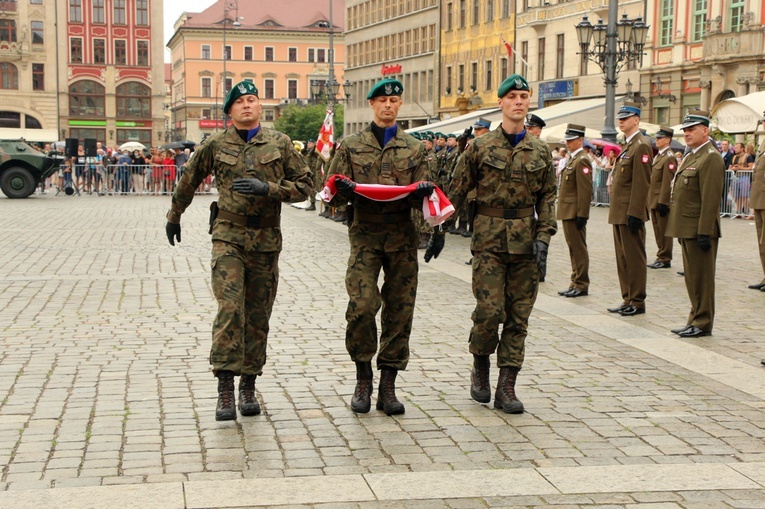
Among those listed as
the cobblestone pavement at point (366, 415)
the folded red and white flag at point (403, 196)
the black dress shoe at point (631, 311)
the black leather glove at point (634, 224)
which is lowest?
the cobblestone pavement at point (366, 415)

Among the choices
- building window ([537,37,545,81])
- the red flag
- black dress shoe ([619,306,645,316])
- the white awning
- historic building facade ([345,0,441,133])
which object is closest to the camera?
black dress shoe ([619,306,645,316])

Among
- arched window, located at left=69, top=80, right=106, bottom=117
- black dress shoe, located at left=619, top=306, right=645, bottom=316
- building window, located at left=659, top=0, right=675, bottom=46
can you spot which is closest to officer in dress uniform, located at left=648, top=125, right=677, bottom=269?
black dress shoe, located at left=619, top=306, right=645, bottom=316

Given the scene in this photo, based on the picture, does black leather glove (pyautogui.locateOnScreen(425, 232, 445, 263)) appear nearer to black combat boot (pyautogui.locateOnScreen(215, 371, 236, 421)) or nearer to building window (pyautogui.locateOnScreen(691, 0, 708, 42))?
black combat boot (pyautogui.locateOnScreen(215, 371, 236, 421))

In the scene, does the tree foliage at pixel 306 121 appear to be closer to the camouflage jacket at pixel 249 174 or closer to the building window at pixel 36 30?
the building window at pixel 36 30

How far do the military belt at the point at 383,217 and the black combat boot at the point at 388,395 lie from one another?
868 mm

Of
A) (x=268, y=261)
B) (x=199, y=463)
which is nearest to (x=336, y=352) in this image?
(x=268, y=261)

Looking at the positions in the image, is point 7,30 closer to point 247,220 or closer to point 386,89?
point 247,220

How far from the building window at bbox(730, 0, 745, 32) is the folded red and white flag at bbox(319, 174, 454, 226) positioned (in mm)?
35304

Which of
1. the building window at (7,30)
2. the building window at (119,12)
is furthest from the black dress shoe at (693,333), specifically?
the building window at (119,12)

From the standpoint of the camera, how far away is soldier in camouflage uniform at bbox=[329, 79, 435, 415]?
6449mm

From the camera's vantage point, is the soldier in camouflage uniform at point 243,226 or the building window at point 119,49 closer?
the soldier in camouflage uniform at point 243,226

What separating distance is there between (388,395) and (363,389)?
6.2 inches

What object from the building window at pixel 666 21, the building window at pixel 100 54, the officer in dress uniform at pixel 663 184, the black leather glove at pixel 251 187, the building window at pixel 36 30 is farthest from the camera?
the building window at pixel 100 54

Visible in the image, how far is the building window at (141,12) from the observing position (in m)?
93.0
